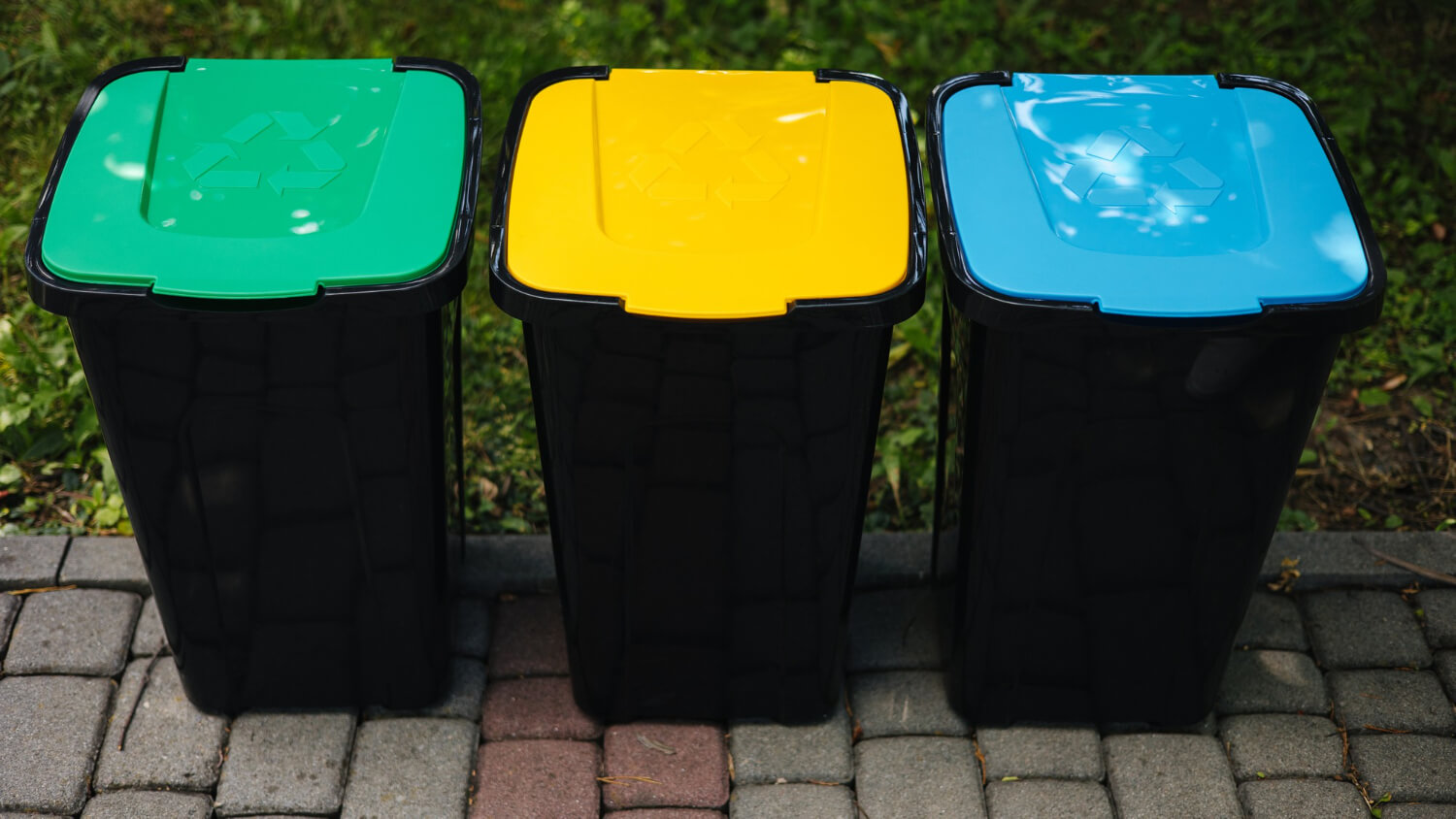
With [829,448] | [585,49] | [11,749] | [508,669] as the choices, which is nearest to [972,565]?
[829,448]

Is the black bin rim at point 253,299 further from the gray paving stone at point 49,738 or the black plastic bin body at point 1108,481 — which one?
the gray paving stone at point 49,738

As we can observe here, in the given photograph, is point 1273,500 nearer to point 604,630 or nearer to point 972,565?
point 972,565

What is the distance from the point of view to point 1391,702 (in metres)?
2.99

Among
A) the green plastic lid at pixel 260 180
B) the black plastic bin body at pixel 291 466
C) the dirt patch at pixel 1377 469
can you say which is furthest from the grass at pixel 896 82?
the green plastic lid at pixel 260 180

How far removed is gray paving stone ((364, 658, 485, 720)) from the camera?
296 cm

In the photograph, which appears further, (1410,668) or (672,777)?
(1410,668)

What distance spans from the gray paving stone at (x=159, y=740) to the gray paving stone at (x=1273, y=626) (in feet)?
8.43

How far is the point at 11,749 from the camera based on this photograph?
9.29 feet

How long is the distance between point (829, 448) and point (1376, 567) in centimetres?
178

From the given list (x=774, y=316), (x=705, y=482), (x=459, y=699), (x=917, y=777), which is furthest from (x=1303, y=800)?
(x=459, y=699)

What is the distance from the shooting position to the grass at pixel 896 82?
140 inches

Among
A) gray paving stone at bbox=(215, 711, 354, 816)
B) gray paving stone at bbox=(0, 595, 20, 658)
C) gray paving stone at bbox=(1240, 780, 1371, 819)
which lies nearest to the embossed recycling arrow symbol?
gray paving stone at bbox=(215, 711, 354, 816)

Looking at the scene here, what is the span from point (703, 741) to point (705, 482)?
783 millimetres

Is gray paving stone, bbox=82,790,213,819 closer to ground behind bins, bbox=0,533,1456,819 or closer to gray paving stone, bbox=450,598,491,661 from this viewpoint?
ground behind bins, bbox=0,533,1456,819
